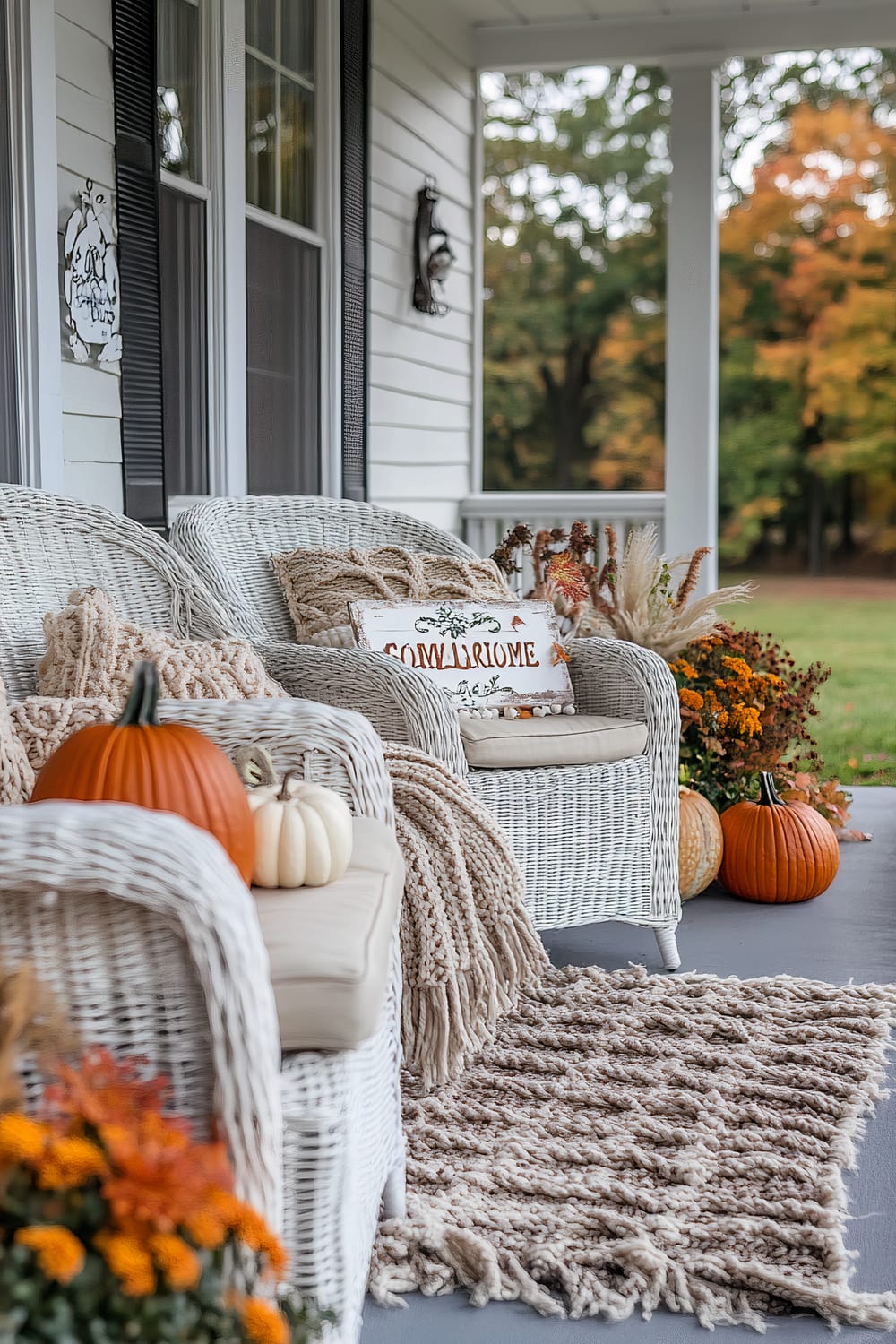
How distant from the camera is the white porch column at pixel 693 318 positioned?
493 centimetres

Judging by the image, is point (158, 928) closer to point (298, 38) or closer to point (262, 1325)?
point (262, 1325)

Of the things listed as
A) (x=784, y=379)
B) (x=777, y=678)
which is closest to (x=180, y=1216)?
(x=777, y=678)

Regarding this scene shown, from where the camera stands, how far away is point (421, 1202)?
5.79 ft

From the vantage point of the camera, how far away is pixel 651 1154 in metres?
1.90

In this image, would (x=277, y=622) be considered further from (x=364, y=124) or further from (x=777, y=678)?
(x=364, y=124)

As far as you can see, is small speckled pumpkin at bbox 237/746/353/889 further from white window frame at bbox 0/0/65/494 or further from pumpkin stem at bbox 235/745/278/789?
white window frame at bbox 0/0/65/494

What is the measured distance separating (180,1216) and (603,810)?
5.85 feet

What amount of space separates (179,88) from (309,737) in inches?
85.9

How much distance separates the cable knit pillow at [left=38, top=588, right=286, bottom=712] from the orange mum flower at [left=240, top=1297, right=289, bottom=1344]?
1.08m

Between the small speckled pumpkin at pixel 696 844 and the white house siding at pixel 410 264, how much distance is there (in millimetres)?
1798

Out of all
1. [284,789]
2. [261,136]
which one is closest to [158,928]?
[284,789]

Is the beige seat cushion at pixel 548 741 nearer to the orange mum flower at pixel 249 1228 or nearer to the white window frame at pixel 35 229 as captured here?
the white window frame at pixel 35 229

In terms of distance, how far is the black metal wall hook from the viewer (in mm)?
4805

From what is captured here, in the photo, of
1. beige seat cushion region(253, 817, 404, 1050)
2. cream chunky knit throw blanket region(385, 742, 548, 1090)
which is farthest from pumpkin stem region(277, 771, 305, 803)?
cream chunky knit throw blanket region(385, 742, 548, 1090)
